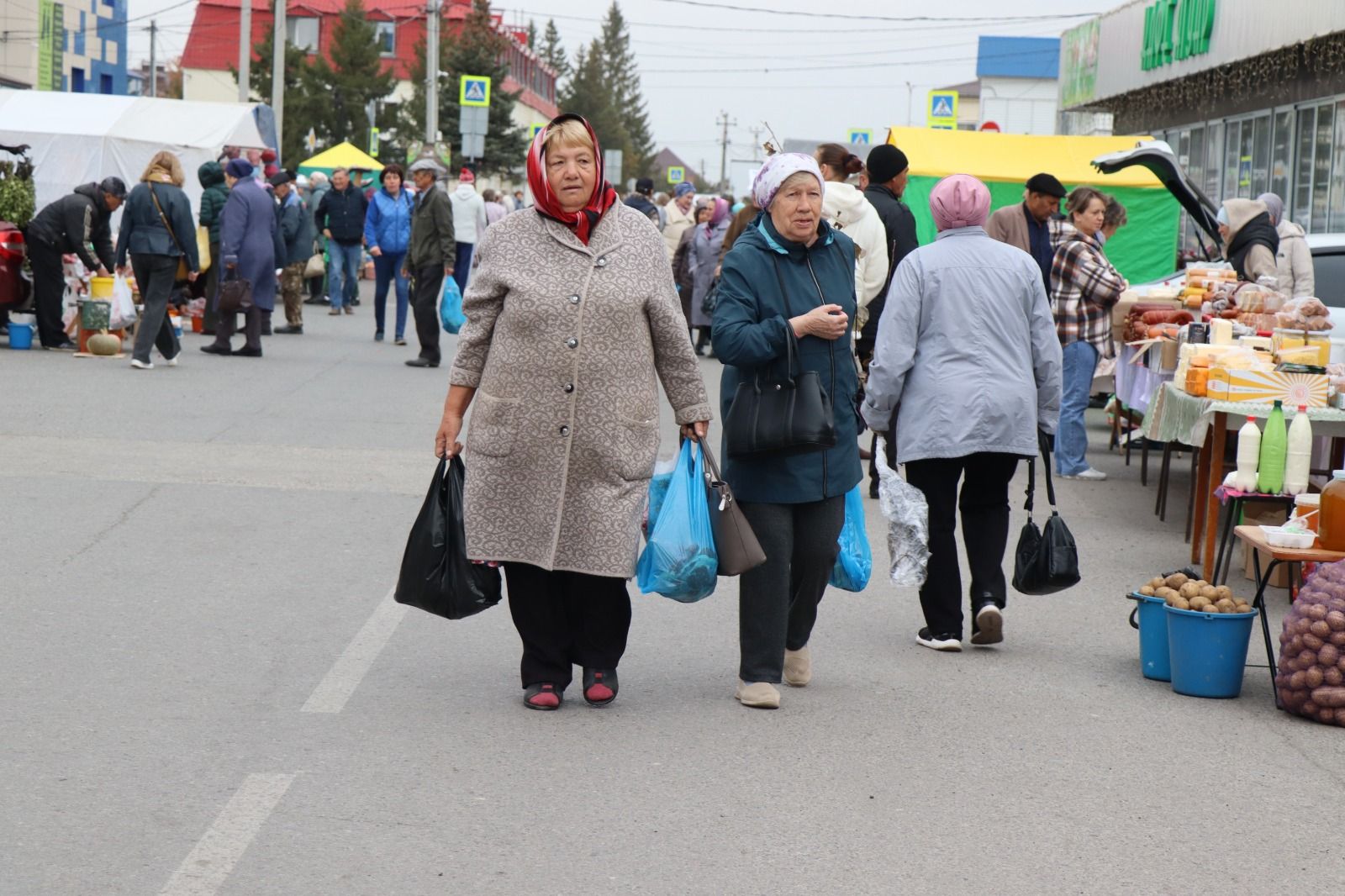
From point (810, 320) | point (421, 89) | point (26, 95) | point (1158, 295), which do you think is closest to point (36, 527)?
point (810, 320)

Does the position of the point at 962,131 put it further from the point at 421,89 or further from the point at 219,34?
the point at 219,34

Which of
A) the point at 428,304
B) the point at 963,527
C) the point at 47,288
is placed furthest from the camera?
the point at 47,288

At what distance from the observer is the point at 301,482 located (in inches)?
414

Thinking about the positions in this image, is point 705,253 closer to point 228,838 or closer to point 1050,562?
point 1050,562

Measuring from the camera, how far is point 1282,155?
2284 cm

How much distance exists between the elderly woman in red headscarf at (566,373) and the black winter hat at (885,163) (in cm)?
498

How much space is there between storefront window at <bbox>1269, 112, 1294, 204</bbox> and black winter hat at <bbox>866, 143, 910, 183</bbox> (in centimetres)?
1356

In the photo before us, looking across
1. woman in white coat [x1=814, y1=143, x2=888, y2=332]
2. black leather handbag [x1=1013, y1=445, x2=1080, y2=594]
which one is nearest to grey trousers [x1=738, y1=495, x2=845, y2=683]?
black leather handbag [x1=1013, y1=445, x2=1080, y2=594]

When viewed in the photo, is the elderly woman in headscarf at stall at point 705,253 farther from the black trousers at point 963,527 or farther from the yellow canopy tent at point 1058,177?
the black trousers at point 963,527

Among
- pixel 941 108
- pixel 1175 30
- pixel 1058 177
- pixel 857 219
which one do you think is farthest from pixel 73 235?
pixel 941 108

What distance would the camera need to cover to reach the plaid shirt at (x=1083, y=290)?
38.3 ft

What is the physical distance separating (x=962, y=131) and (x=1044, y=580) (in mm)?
15648

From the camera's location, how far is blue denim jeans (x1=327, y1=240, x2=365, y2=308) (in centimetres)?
2517

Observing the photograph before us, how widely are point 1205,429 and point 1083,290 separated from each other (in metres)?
2.82
